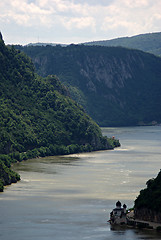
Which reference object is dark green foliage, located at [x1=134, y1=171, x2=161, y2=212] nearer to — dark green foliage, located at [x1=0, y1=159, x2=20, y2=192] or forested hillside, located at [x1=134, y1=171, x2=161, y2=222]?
forested hillside, located at [x1=134, y1=171, x2=161, y2=222]

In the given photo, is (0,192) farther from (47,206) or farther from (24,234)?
(24,234)

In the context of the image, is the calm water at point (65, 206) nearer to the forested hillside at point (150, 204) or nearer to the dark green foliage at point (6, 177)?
the dark green foliage at point (6, 177)

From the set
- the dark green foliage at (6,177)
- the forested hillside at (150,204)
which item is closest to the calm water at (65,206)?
the dark green foliage at (6,177)

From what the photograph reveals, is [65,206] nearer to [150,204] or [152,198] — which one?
[152,198]

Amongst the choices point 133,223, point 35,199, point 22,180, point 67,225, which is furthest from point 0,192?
point 133,223

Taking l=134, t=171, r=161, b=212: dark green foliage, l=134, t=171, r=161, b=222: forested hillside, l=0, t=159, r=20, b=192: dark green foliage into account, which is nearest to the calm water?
l=0, t=159, r=20, b=192: dark green foliage

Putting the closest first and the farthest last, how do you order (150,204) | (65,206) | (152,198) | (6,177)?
(150,204) < (152,198) < (65,206) < (6,177)

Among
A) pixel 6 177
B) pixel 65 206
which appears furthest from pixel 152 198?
pixel 6 177
